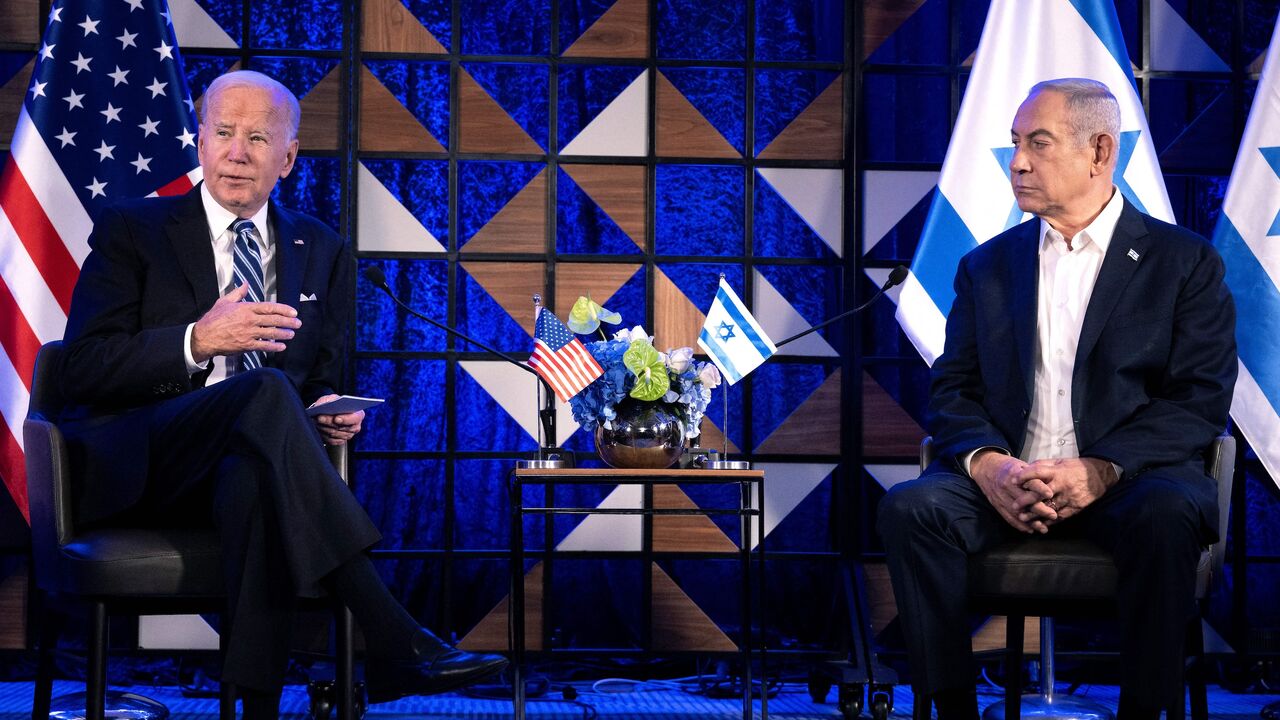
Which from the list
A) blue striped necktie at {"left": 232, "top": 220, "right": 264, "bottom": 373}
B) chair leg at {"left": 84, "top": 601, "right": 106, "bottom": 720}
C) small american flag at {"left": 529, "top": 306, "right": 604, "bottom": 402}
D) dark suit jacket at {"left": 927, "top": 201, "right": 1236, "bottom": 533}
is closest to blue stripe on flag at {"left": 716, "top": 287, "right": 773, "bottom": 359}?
small american flag at {"left": 529, "top": 306, "right": 604, "bottom": 402}

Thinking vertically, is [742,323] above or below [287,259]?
below

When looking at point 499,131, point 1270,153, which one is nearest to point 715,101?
point 499,131

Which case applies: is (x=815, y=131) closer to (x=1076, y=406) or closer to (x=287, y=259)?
(x=1076, y=406)

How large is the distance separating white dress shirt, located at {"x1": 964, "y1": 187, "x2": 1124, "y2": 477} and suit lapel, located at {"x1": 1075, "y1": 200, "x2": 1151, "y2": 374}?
4 cm

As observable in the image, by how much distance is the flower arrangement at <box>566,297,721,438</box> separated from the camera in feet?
11.3

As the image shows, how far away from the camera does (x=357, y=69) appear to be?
4281mm

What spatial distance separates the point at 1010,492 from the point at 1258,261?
5.43 ft

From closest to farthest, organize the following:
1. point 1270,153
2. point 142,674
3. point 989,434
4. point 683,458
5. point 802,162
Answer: point 989,434 < point 683,458 < point 1270,153 < point 142,674 < point 802,162

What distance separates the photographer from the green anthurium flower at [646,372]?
11.2ft

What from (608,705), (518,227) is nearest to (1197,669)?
(608,705)

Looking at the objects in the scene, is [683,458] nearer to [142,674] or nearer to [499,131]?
[499,131]

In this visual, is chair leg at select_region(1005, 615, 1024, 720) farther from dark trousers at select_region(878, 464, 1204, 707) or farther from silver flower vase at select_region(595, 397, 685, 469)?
silver flower vase at select_region(595, 397, 685, 469)

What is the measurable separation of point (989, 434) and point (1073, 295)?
1.38 ft

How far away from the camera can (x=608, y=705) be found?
3.89 metres
